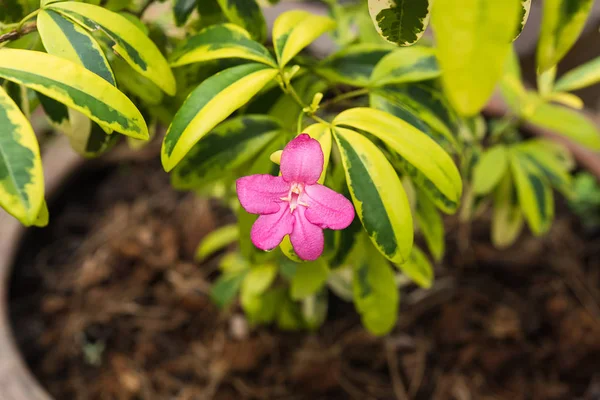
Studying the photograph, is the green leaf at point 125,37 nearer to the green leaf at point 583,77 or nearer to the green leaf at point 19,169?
the green leaf at point 19,169

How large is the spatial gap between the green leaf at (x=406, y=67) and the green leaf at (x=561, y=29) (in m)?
0.28

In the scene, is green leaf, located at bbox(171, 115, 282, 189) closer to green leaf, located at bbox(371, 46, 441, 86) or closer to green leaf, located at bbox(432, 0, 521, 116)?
green leaf, located at bbox(371, 46, 441, 86)

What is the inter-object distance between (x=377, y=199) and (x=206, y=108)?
21 cm

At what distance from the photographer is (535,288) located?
4.78ft

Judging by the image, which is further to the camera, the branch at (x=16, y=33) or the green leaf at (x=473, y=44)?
the branch at (x=16, y=33)

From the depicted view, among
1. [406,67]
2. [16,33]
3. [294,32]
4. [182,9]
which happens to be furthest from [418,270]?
[16,33]

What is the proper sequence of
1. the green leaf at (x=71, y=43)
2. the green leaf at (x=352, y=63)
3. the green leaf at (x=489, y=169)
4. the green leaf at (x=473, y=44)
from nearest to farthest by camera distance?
the green leaf at (x=473, y=44)
the green leaf at (x=71, y=43)
the green leaf at (x=352, y=63)
the green leaf at (x=489, y=169)

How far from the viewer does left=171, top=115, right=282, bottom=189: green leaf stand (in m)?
0.74

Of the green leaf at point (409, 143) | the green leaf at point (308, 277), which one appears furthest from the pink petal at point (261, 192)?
the green leaf at point (308, 277)

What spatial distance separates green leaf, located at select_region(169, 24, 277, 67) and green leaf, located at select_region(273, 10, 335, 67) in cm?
2

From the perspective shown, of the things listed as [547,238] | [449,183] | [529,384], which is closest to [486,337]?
[529,384]

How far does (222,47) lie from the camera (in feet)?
2.15

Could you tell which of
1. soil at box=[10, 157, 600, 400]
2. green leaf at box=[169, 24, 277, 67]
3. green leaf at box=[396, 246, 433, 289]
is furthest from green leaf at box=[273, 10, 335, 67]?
soil at box=[10, 157, 600, 400]

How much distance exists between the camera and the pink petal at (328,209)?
0.53 m
